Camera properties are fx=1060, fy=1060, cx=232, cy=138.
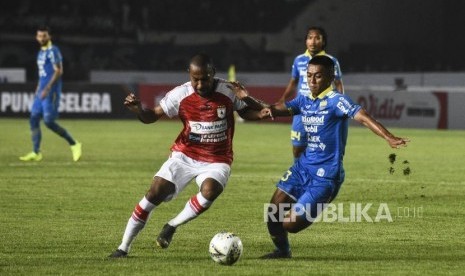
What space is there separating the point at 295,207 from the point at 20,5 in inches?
1353

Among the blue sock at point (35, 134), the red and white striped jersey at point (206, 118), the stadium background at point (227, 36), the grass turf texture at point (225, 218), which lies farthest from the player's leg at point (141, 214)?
the stadium background at point (227, 36)

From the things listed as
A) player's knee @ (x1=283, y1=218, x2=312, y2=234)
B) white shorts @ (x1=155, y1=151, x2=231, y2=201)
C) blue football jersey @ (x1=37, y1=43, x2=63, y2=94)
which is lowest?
blue football jersey @ (x1=37, y1=43, x2=63, y2=94)

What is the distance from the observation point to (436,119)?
97.2 ft

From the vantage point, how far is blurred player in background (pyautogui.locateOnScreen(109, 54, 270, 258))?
8.75 m

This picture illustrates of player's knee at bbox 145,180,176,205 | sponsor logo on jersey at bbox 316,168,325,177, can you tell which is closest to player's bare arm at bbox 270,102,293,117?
sponsor logo on jersey at bbox 316,168,325,177

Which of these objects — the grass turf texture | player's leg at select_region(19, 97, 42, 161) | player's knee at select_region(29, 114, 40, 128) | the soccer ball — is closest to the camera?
the soccer ball

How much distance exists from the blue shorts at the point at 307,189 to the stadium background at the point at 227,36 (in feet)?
90.9

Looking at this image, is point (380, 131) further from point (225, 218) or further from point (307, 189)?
point (225, 218)

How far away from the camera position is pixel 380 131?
8.39m

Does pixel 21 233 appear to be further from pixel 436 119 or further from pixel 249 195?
pixel 436 119

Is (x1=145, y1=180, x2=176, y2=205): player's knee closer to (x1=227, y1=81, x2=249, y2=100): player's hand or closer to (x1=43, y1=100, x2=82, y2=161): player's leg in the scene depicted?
(x1=227, y1=81, x2=249, y2=100): player's hand

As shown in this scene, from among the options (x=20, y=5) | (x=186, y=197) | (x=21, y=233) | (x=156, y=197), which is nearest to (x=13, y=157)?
(x=186, y=197)

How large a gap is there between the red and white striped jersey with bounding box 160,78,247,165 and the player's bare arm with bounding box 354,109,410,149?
3.57 ft

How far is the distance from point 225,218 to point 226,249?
10.6 feet
